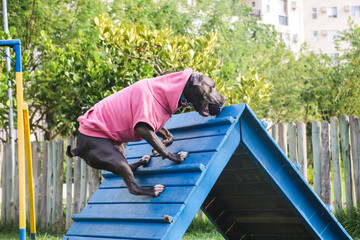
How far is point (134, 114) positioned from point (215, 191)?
1523 millimetres

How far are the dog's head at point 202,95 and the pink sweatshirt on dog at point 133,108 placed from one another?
60 mm

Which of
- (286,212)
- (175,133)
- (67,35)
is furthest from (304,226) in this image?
(67,35)

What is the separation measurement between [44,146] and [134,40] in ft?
8.63

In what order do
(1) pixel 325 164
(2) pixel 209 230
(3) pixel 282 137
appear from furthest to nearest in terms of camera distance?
(2) pixel 209 230, (3) pixel 282 137, (1) pixel 325 164

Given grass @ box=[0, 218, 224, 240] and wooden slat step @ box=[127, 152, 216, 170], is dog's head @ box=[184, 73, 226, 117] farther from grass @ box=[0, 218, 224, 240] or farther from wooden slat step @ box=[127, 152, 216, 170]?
grass @ box=[0, 218, 224, 240]

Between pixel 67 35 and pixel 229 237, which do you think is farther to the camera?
pixel 67 35

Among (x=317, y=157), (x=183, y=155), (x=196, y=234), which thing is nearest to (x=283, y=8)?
(x=317, y=157)

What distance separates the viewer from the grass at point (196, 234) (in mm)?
6934

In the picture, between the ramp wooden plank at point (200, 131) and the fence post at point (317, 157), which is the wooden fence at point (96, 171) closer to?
the fence post at point (317, 157)

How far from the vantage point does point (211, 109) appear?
12.8 feet

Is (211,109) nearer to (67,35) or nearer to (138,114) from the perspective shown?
(138,114)

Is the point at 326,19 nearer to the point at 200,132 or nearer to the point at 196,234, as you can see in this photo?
the point at 196,234

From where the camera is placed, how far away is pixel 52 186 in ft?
28.3

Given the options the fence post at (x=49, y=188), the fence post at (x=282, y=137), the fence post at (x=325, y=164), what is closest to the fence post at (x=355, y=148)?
the fence post at (x=325, y=164)
